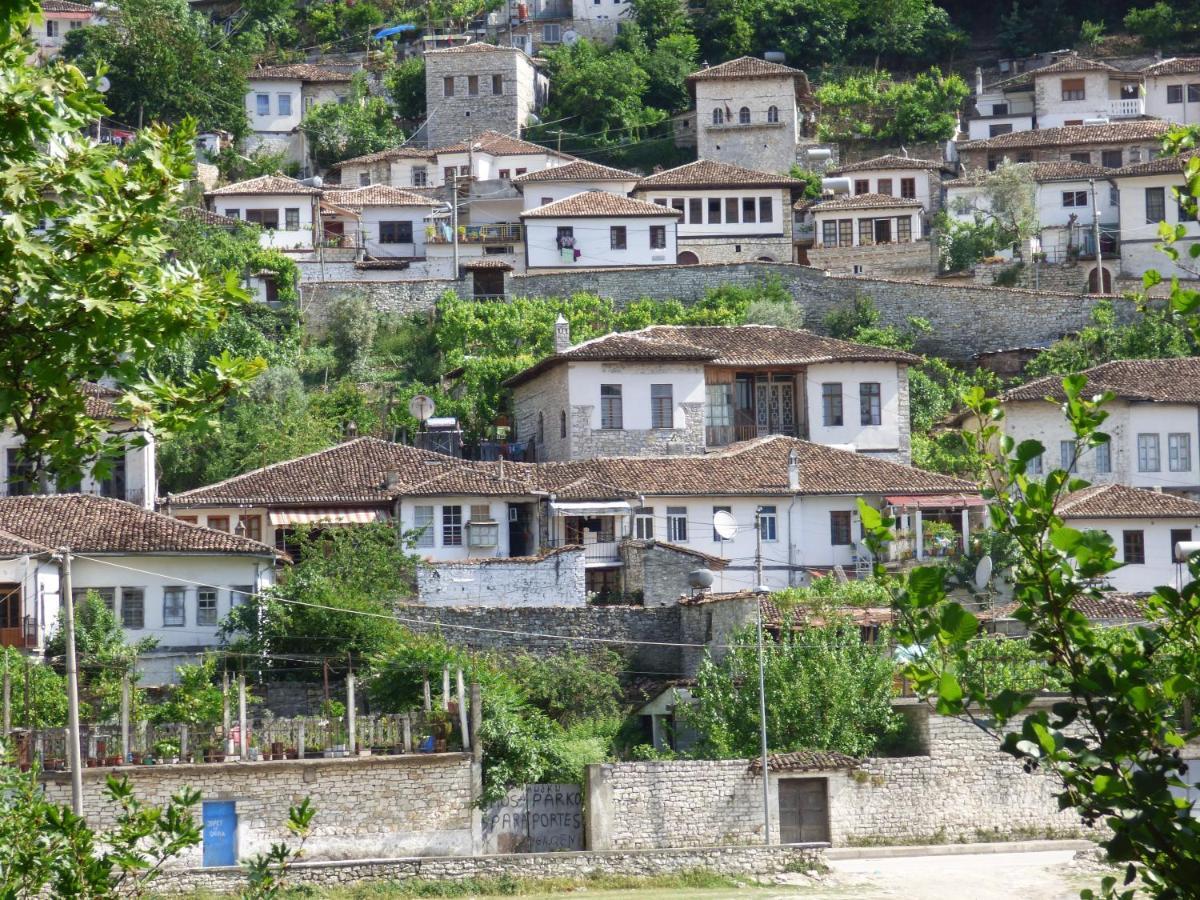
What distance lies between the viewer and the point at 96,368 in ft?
30.7

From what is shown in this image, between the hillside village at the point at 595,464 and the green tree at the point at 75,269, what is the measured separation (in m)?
0.02

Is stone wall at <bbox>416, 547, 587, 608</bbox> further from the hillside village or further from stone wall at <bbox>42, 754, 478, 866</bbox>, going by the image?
stone wall at <bbox>42, 754, 478, 866</bbox>

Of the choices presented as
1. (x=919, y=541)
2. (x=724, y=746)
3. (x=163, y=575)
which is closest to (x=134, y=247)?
(x=724, y=746)

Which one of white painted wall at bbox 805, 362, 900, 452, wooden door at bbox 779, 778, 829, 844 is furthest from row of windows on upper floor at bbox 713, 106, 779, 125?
wooden door at bbox 779, 778, 829, 844

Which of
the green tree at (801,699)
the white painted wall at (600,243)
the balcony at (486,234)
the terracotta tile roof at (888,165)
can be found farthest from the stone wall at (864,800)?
the terracotta tile roof at (888,165)

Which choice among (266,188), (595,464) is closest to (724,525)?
(595,464)

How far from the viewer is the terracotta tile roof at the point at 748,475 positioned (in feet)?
136

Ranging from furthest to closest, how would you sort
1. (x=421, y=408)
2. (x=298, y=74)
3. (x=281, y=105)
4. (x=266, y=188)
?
(x=298, y=74), (x=281, y=105), (x=266, y=188), (x=421, y=408)

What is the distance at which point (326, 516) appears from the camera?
39.0m

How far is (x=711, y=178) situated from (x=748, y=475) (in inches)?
858

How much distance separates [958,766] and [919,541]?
1016cm

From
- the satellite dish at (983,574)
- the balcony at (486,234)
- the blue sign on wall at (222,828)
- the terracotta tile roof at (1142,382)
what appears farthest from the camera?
the balcony at (486,234)

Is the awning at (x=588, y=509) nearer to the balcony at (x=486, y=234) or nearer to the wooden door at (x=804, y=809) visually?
the wooden door at (x=804, y=809)

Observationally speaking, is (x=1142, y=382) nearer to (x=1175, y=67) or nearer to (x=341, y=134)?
(x=1175, y=67)
